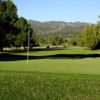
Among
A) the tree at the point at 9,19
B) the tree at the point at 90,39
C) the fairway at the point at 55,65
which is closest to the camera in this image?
the fairway at the point at 55,65

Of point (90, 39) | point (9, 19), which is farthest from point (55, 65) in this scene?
point (90, 39)

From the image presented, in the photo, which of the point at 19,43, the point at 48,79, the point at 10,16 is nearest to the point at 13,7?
the point at 10,16

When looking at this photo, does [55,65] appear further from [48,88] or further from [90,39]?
[90,39]

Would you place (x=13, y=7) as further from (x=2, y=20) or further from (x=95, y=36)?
(x=95, y=36)

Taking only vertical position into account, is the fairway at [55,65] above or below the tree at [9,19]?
below

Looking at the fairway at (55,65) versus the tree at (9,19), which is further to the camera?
the tree at (9,19)

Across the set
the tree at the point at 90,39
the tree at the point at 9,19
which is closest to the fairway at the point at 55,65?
the tree at the point at 9,19

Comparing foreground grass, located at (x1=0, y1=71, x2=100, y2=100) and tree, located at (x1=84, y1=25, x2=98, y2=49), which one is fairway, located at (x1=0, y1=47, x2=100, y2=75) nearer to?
foreground grass, located at (x1=0, y1=71, x2=100, y2=100)

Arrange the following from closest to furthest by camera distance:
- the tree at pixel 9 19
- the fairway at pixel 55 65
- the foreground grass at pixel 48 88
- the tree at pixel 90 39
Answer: the foreground grass at pixel 48 88 → the fairway at pixel 55 65 → the tree at pixel 9 19 → the tree at pixel 90 39

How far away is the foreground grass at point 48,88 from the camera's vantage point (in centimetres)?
677

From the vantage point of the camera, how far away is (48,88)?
7535mm

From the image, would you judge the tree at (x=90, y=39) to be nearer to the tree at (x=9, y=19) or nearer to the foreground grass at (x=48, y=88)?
the tree at (x=9, y=19)

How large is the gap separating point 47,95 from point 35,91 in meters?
0.65

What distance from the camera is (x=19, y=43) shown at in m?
67.4
